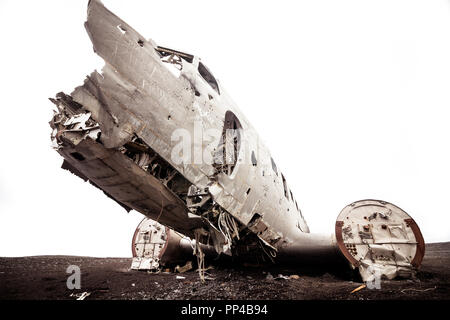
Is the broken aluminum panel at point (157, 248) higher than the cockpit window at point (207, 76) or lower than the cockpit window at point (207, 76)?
lower

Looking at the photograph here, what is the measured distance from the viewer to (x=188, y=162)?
350cm

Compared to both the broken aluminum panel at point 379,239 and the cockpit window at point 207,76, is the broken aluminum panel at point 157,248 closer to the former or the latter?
the broken aluminum panel at point 379,239

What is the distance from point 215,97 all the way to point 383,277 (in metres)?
5.09

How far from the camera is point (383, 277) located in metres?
4.57

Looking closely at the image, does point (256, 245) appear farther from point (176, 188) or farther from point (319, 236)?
point (176, 188)

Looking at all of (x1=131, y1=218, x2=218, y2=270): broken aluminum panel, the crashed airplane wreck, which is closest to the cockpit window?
the crashed airplane wreck

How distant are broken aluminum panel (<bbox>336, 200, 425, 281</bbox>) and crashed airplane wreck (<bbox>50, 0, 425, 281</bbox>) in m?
0.02

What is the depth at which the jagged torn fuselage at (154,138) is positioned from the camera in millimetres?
2756

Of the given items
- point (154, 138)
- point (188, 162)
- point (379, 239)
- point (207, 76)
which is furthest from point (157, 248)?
point (379, 239)

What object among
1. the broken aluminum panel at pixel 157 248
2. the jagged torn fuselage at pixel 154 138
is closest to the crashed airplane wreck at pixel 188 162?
the jagged torn fuselage at pixel 154 138

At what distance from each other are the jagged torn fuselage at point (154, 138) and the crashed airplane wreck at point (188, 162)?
1 centimetres

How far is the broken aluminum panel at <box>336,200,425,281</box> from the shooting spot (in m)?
4.69

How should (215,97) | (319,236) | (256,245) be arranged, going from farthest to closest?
(319,236) < (256,245) < (215,97)
